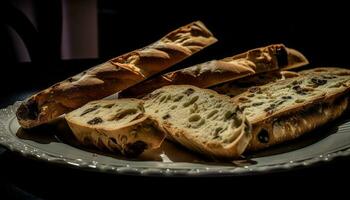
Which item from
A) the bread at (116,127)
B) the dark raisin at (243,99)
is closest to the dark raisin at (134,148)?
the bread at (116,127)

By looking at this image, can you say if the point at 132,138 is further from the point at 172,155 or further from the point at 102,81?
the point at 102,81

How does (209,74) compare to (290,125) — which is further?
(209,74)

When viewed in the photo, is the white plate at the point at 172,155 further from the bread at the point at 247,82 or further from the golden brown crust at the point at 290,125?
the bread at the point at 247,82

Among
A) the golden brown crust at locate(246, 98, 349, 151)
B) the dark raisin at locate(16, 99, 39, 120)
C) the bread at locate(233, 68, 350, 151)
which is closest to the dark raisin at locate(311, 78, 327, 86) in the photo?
the bread at locate(233, 68, 350, 151)

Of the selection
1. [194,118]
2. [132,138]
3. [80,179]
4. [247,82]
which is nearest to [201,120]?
[194,118]

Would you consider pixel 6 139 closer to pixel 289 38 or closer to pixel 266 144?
pixel 266 144

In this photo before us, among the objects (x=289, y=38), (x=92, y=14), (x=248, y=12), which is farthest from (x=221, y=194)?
(x=92, y=14)

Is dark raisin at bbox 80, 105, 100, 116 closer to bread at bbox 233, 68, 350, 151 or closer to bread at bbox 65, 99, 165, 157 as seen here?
bread at bbox 65, 99, 165, 157
